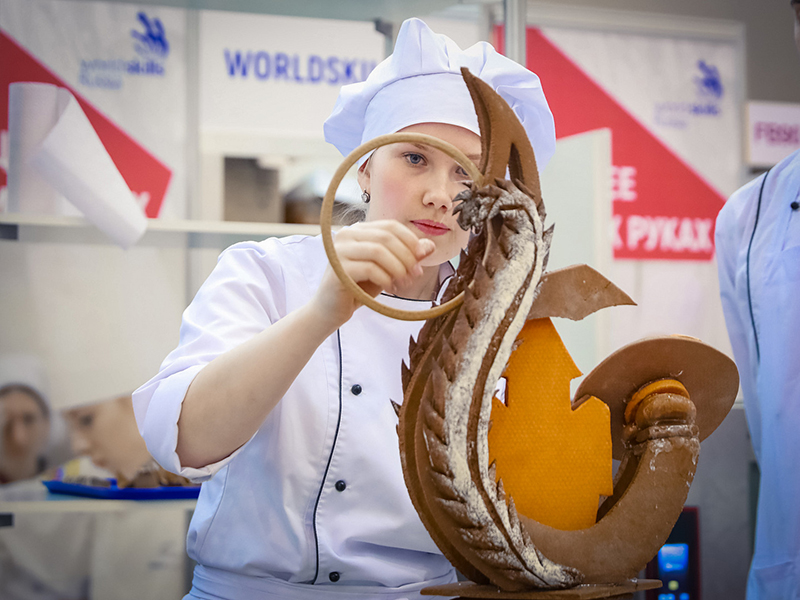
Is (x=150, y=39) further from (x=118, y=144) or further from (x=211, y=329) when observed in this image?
(x=211, y=329)

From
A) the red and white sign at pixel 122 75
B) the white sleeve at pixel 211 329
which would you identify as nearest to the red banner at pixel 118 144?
the red and white sign at pixel 122 75

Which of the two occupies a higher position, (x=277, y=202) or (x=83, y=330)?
(x=277, y=202)

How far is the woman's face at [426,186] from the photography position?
34.1 inches

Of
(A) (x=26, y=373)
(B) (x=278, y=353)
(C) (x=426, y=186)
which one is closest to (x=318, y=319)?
(B) (x=278, y=353)

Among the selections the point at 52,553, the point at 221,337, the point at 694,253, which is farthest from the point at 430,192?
the point at 694,253

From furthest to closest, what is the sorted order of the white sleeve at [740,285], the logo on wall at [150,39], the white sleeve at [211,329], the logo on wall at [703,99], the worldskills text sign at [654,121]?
1. the logo on wall at [703,99]
2. the worldskills text sign at [654,121]
3. the logo on wall at [150,39]
4. the white sleeve at [740,285]
5. the white sleeve at [211,329]

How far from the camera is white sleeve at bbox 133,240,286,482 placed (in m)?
0.73

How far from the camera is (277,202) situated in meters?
2.05

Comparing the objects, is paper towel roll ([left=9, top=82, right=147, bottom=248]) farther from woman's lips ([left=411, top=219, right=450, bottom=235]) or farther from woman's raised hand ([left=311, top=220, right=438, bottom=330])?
woman's raised hand ([left=311, top=220, right=438, bottom=330])

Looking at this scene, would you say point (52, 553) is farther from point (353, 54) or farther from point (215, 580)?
point (353, 54)

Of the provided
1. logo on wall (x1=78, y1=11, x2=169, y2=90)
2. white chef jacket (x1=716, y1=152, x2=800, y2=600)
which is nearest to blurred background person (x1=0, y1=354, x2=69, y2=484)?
logo on wall (x1=78, y1=11, x2=169, y2=90)

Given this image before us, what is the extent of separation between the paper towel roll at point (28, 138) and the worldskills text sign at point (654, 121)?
2.13 metres

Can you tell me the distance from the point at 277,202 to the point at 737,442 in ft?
4.89

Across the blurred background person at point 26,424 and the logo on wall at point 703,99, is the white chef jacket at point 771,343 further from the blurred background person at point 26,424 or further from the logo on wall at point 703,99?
the blurred background person at point 26,424
